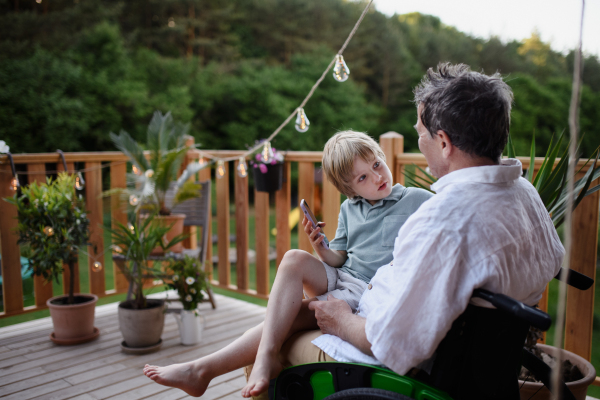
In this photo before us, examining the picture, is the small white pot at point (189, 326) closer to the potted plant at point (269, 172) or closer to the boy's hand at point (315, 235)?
the potted plant at point (269, 172)

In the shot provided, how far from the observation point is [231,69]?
11180 mm

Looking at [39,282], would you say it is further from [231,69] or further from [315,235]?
[231,69]

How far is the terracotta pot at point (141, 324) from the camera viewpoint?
2.56m

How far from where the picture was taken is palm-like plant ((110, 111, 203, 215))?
3336 millimetres

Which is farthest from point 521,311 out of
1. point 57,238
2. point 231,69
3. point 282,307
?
point 231,69

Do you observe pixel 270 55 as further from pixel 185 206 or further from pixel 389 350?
pixel 389 350

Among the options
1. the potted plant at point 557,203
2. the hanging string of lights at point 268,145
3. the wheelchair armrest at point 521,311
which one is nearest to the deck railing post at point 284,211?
the hanging string of lights at point 268,145

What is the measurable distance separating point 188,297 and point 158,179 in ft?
3.24

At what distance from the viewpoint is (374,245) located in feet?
5.49

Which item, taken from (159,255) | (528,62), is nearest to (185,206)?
(159,255)

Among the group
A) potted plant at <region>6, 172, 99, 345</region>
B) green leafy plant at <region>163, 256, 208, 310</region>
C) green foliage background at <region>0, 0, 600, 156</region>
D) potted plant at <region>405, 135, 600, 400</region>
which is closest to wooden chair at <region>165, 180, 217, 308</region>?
green leafy plant at <region>163, 256, 208, 310</region>

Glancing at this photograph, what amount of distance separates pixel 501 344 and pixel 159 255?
244cm

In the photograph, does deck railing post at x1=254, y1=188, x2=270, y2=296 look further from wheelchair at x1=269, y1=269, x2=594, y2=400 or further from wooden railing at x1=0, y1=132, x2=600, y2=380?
wheelchair at x1=269, y1=269, x2=594, y2=400

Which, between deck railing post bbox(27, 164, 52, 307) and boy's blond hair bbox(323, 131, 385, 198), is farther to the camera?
deck railing post bbox(27, 164, 52, 307)
